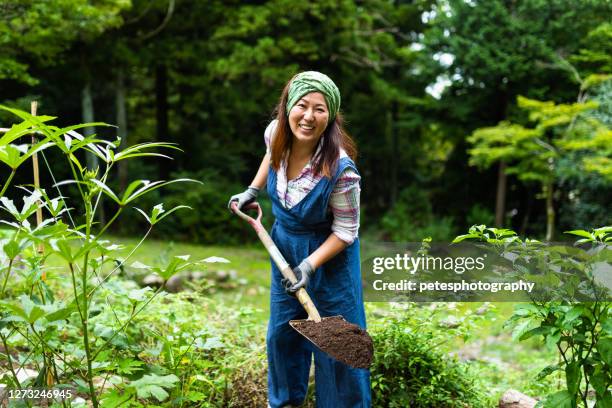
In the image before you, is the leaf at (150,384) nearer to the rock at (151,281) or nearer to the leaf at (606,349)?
the leaf at (606,349)

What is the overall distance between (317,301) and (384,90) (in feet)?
33.4

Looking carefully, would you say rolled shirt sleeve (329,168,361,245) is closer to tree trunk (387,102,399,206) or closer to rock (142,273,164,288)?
rock (142,273,164,288)

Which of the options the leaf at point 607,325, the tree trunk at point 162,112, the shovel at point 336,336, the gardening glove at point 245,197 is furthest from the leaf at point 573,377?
the tree trunk at point 162,112

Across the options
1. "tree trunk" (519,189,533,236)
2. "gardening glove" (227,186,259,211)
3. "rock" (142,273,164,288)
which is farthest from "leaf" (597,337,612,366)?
"tree trunk" (519,189,533,236)

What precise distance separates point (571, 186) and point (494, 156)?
77.4 inches

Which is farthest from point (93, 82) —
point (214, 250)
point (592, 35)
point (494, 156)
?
point (592, 35)

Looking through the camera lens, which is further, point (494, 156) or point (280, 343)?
point (494, 156)

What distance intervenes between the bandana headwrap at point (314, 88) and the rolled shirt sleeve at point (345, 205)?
0.26m

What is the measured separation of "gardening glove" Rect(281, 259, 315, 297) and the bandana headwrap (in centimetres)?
60

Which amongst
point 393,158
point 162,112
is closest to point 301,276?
point 162,112

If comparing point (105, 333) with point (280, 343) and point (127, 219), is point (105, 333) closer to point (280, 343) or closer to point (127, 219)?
point (280, 343)

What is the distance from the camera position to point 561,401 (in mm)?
1934

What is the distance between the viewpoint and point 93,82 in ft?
40.5

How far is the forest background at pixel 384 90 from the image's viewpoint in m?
10.3
